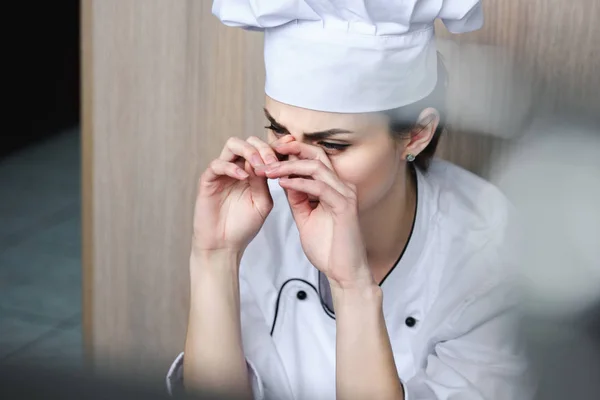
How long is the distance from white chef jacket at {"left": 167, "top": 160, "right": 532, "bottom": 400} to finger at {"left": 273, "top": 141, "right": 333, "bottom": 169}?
0.49 feet

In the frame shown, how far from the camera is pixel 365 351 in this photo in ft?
2.18

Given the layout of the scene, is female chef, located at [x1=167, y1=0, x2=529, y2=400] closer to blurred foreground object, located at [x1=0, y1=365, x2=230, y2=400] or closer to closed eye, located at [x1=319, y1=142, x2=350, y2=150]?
closed eye, located at [x1=319, y1=142, x2=350, y2=150]

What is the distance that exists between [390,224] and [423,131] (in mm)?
99

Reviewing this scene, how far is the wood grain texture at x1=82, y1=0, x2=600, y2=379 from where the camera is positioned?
87 centimetres

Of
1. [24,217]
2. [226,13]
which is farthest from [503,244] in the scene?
[24,217]

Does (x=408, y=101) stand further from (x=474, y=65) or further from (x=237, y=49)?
(x=237, y=49)

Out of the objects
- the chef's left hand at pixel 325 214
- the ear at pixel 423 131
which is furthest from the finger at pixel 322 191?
the ear at pixel 423 131

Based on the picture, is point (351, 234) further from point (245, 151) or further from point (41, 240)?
point (41, 240)

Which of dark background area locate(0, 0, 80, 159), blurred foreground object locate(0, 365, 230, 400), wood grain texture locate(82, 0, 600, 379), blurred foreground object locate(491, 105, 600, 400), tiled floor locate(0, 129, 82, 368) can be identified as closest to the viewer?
blurred foreground object locate(0, 365, 230, 400)

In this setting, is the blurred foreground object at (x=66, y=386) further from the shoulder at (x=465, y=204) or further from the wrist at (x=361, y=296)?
the shoulder at (x=465, y=204)

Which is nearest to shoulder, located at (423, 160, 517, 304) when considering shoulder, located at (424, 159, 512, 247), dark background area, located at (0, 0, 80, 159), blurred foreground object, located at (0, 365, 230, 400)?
shoulder, located at (424, 159, 512, 247)

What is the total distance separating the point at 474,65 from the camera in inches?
34.7

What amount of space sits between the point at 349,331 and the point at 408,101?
7.7 inches

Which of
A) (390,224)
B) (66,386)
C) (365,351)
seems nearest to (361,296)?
(365,351)
